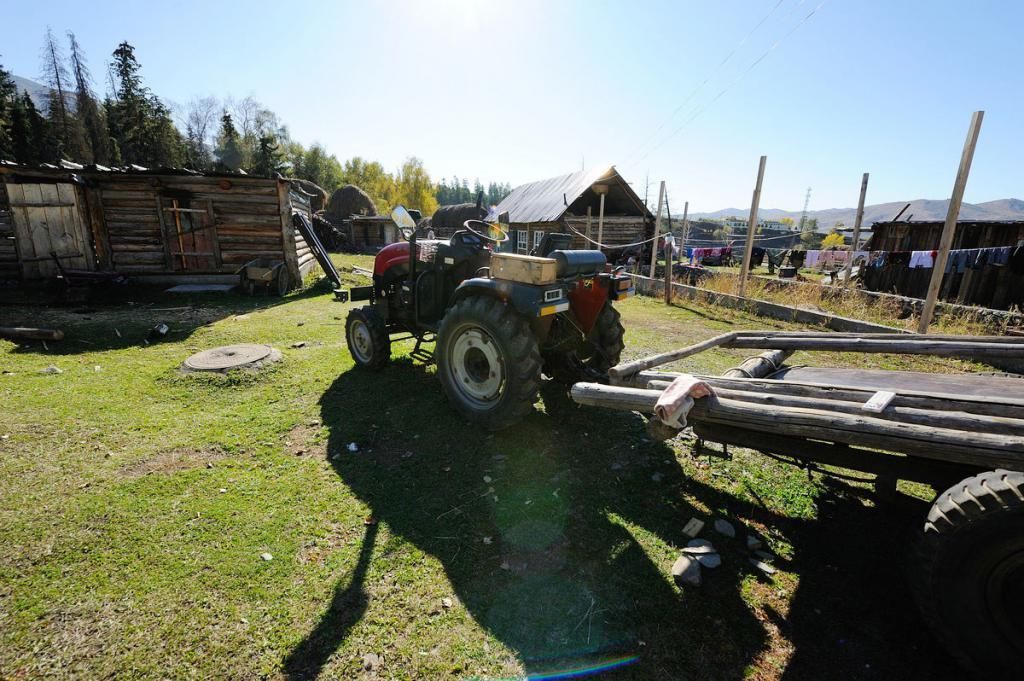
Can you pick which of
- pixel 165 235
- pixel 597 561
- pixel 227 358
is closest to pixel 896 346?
pixel 597 561

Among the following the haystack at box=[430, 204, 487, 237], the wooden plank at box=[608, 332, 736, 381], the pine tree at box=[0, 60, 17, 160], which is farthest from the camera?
the haystack at box=[430, 204, 487, 237]

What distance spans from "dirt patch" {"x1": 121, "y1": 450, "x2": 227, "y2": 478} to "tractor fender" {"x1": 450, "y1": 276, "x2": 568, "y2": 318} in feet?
8.89

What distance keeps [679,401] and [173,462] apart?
4.03 metres

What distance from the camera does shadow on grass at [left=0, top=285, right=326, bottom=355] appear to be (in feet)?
22.2

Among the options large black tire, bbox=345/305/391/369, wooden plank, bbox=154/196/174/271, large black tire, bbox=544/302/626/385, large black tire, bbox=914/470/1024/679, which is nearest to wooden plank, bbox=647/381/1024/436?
large black tire, bbox=914/470/1024/679

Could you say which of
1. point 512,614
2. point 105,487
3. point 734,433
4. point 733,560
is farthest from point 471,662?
point 105,487

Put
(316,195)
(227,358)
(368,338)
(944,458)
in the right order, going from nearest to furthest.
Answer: (944,458), (368,338), (227,358), (316,195)

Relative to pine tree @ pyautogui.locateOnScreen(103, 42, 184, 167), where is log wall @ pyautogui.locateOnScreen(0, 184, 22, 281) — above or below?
below

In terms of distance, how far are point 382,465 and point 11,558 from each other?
2.19 metres

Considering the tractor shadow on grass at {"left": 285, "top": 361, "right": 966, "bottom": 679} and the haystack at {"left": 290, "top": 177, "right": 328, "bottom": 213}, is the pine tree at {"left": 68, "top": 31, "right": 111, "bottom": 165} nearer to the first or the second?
the haystack at {"left": 290, "top": 177, "right": 328, "bottom": 213}

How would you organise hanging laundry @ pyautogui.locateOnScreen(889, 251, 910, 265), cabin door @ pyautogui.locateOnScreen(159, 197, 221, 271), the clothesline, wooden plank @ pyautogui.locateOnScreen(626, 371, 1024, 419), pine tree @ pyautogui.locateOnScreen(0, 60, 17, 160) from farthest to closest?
pine tree @ pyautogui.locateOnScreen(0, 60, 17, 160)
hanging laundry @ pyautogui.locateOnScreen(889, 251, 910, 265)
cabin door @ pyautogui.locateOnScreen(159, 197, 221, 271)
the clothesline
wooden plank @ pyautogui.locateOnScreen(626, 371, 1024, 419)

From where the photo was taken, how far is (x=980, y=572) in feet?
5.65

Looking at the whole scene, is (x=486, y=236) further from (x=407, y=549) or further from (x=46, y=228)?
(x=46, y=228)

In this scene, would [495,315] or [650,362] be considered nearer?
[650,362]
